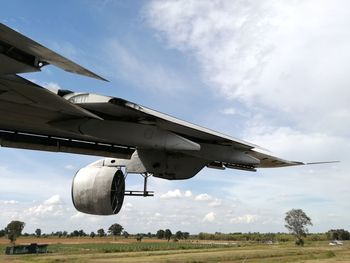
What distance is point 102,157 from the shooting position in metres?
12.3

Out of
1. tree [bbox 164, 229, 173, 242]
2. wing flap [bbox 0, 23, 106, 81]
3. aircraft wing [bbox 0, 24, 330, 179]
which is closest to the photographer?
wing flap [bbox 0, 23, 106, 81]

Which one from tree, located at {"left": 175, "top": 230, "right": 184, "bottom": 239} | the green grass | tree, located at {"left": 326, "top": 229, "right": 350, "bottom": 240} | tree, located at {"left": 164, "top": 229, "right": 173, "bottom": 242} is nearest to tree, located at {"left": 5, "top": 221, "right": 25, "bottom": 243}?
the green grass

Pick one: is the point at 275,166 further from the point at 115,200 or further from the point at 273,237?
the point at 273,237

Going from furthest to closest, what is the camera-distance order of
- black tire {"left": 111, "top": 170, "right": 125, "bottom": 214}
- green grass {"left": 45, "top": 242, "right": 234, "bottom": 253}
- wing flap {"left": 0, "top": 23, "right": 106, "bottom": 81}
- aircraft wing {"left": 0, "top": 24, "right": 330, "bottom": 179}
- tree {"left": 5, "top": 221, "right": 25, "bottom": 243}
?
1. tree {"left": 5, "top": 221, "right": 25, "bottom": 243}
2. green grass {"left": 45, "top": 242, "right": 234, "bottom": 253}
3. black tire {"left": 111, "top": 170, "right": 125, "bottom": 214}
4. aircraft wing {"left": 0, "top": 24, "right": 330, "bottom": 179}
5. wing flap {"left": 0, "top": 23, "right": 106, "bottom": 81}

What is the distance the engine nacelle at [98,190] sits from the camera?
1041 cm

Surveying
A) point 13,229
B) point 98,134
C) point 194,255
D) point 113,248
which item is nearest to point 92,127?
point 98,134

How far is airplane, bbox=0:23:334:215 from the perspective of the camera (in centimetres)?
582

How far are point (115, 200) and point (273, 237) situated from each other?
165 m

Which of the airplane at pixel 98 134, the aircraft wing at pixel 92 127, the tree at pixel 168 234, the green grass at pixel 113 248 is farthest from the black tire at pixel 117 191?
the tree at pixel 168 234

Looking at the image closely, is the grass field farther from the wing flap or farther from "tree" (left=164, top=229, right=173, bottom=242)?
"tree" (left=164, top=229, right=173, bottom=242)

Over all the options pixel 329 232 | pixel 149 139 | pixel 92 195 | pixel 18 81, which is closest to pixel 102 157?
pixel 92 195

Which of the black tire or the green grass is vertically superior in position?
the green grass

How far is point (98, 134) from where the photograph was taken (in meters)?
8.91

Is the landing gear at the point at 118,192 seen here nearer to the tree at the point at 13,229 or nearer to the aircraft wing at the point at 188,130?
the aircraft wing at the point at 188,130
